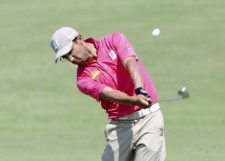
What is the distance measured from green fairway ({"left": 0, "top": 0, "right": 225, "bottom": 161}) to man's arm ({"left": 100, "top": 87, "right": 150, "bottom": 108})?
409 centimetres

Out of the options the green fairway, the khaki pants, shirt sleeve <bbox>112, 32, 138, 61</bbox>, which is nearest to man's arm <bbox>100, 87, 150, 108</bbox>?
shirt sleeve <bbox>112, 32, 138, 61</bbox>

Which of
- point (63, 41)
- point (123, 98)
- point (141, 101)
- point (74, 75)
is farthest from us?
point (74, 75)

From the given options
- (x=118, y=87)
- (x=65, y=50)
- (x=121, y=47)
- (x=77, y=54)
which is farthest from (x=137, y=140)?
(x=65, y=50)

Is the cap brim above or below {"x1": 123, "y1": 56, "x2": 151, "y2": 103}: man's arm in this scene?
above

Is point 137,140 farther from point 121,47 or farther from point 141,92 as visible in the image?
point 121,47

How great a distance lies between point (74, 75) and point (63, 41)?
33.5ft

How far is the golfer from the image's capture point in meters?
7.36

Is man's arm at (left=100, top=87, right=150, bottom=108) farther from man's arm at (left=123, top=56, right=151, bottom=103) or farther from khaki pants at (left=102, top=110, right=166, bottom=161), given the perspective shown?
khaki pants at (left=102, top=110, right=166, bottom=161)

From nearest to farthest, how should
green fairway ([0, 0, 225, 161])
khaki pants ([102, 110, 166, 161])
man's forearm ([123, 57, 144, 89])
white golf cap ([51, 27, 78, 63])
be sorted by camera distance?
man's forearm ([123, 57, 144, 89]) → white golf cap ([51, 27, 78, 63]) → khaki pants ([102, 110, 166, 161]) → green fairway ([0, 0, 225, 161])

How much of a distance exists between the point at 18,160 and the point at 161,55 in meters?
7.25

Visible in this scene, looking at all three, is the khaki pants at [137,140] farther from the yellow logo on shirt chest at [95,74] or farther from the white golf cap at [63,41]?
the white golf cap at [63,41]

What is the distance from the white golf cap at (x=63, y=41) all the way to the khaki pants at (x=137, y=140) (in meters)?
0.93

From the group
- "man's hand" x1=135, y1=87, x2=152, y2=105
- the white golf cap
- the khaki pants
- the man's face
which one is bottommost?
the khaki pants

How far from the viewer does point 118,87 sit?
7.57 meters
